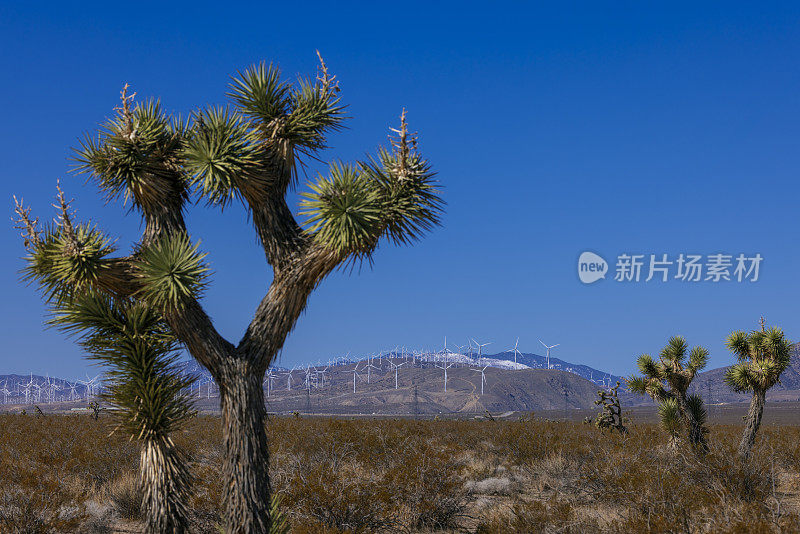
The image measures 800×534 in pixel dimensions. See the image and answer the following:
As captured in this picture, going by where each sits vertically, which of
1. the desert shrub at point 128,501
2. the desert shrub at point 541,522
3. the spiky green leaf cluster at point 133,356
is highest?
the spiky green leaf cluster at point 133,356

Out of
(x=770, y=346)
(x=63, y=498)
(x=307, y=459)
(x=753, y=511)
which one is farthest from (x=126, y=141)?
(x=770, y=346)

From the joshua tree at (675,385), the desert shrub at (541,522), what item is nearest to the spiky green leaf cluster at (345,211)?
the desert shrub at (541,522)

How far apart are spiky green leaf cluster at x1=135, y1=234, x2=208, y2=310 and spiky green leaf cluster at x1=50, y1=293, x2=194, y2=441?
2.09 feet

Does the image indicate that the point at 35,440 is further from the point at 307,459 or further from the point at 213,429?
the point at 307,459

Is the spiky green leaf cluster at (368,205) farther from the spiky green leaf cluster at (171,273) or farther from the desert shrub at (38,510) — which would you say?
the desert shrub at (38,510)

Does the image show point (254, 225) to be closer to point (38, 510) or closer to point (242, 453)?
point (242, 453)

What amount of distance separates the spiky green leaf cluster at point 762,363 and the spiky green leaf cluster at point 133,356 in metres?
14.7

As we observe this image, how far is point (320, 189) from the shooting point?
6.52 m

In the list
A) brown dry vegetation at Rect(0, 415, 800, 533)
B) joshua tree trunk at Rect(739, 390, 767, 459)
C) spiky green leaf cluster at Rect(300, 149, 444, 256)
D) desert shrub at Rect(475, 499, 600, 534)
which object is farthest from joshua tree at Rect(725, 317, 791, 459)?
spiky green leaf cluster at Rect(300, 149, 444, 256)

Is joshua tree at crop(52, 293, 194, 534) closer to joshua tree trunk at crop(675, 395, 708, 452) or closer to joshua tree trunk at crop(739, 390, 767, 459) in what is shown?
joshua tree trunk at crop(675, 395, 708, 452)

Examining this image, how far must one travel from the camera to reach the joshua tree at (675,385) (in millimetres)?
15734

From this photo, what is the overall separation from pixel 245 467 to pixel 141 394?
1.52 m

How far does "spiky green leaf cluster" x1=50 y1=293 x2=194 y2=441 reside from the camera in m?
7.10

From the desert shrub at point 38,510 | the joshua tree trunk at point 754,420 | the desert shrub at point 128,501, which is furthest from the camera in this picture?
the joshua tree trunk at point 754,420
